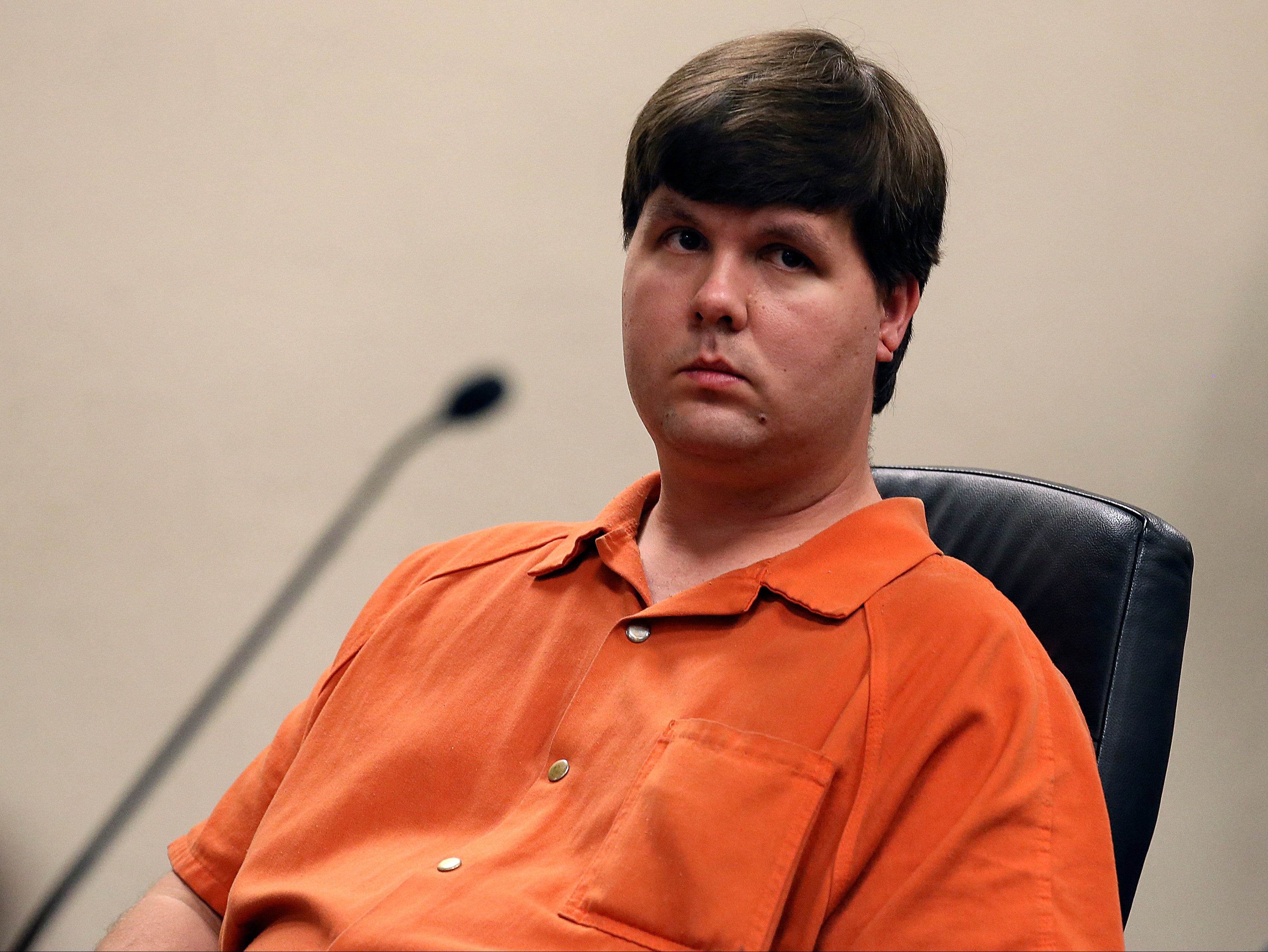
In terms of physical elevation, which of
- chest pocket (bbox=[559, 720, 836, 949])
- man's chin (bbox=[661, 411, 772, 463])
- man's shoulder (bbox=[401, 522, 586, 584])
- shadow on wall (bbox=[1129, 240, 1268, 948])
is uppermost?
man's chin (bbox=[661, 411, 772, 463])

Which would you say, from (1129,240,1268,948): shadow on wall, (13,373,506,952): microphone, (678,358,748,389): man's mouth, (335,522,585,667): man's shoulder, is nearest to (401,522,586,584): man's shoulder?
(335,522,585,667): man's shoulder

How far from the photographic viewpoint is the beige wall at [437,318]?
1426 millimetres

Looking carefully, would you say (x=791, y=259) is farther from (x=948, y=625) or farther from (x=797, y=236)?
(x=948, y=625)

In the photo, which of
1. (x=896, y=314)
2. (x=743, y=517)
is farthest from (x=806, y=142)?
(x=743, y=517)

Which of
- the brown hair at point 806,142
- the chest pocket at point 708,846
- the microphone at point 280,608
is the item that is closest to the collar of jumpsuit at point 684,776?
the chest pocket at point 708,846

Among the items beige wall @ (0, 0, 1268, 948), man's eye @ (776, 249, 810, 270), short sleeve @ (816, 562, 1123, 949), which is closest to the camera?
short sleeve @ (816, 562, 1123, 949)

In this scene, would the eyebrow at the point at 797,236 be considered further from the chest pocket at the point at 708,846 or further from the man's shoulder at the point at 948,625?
the chest pocket at the point at 708,846

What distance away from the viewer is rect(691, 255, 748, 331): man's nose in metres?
0.82

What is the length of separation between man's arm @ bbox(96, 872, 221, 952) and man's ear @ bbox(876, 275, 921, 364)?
2.39ft

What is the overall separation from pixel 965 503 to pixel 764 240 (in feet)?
1.12

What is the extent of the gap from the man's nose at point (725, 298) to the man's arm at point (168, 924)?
2.10 ft

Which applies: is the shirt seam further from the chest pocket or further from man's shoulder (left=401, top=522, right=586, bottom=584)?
man's shoulder (left=401, top=522, right=586, bottom=584)

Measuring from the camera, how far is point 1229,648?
1.43 m

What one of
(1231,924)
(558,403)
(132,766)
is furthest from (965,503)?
(132,766)
